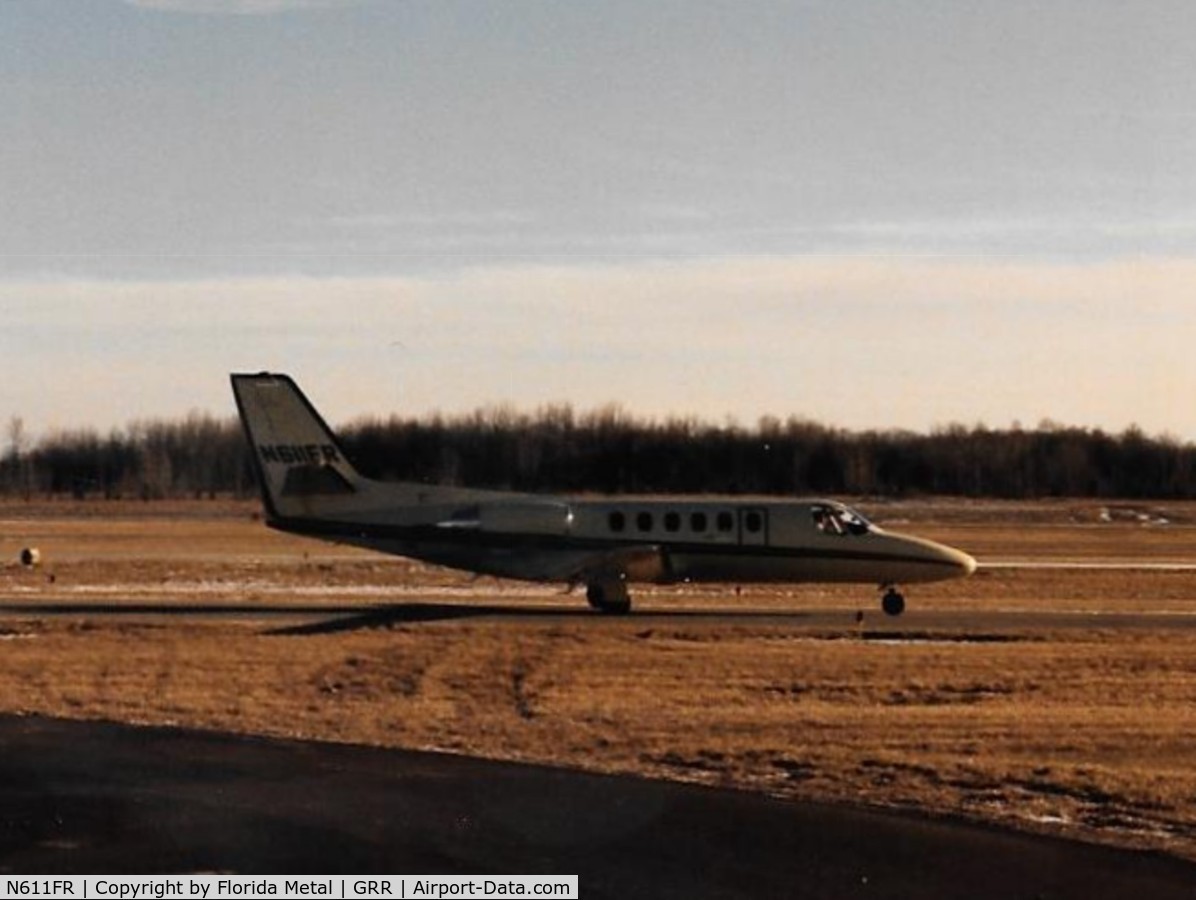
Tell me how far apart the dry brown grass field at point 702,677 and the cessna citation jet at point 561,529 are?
1201mm

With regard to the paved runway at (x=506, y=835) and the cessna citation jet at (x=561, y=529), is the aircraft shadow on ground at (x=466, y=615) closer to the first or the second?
the cessna citation jet at (x=561, y=529)

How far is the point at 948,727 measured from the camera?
914 inches

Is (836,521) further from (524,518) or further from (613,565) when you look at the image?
(524,518)

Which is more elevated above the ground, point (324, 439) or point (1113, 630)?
point (324, 439)

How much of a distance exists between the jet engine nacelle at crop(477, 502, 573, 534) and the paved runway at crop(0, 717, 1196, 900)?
2259cm

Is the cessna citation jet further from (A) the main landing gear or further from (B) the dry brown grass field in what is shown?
(B) the dry brown grass field

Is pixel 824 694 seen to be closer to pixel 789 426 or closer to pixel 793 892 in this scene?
pixel 793 892

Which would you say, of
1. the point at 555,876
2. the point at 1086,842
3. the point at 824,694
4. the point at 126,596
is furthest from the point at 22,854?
the point at 126,596

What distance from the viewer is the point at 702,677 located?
28.7 m

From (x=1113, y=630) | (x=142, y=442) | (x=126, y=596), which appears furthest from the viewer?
(x=142, y=442)

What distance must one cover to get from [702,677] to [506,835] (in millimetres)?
14819

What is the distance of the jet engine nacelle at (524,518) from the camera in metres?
41.0

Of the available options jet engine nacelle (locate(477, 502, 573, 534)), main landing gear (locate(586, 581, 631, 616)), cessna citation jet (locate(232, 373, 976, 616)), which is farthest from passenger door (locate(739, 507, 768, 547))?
jet engine nacelle (locate(477, 502, 573, 534))

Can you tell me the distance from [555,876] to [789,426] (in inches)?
5854
